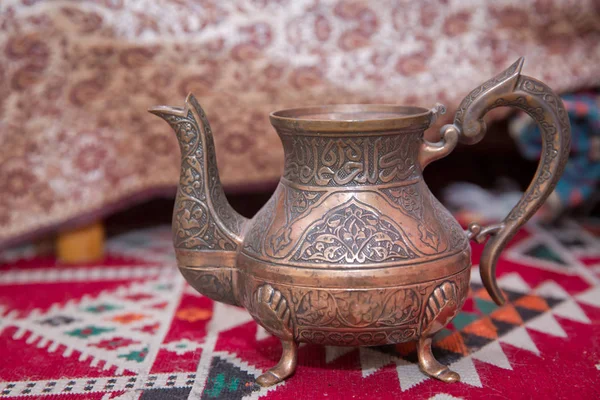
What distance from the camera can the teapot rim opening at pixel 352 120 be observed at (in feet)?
3.63

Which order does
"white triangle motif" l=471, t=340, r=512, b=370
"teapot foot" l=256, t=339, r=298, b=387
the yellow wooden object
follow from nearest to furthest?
"teapot foot" l=256, t=339, r=298, b=387
"white triangle motif" l=471, t=340, r=512, b=370
the yellow wooden object

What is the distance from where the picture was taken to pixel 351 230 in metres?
1.12

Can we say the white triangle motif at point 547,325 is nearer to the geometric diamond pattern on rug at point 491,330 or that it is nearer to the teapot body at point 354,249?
the geometric diamond pattern on rug at point 491,330

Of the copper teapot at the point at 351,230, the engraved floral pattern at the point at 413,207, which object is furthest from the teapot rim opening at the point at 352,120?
the engraved floral pattern at the point at 413,207

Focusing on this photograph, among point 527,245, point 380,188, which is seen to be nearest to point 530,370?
point 380,188

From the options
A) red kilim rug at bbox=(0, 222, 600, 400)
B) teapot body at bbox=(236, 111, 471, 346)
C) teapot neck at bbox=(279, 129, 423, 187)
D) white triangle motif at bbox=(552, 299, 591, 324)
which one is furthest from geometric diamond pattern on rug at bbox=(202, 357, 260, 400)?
white triangle motif at bbox=(552, 299, 591, 324)

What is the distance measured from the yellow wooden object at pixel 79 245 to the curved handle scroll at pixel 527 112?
1.24 meters

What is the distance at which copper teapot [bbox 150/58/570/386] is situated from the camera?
110 cm

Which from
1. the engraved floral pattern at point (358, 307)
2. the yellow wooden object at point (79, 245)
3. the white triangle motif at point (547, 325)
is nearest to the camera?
the engraved floral pattern at point (358, 307)

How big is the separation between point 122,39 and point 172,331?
88 centimetres

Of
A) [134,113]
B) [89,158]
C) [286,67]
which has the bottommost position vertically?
[89,158]

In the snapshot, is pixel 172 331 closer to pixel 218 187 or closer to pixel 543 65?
pixel 218 187

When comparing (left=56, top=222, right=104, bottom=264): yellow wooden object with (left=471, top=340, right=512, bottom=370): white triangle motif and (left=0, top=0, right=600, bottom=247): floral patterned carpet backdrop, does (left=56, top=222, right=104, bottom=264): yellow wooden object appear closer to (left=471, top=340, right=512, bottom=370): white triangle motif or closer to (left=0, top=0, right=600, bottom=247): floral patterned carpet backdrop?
(left=0, top=0, right=600, bottom=247): floral patterned carpet backdrop

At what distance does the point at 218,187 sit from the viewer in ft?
4.16
